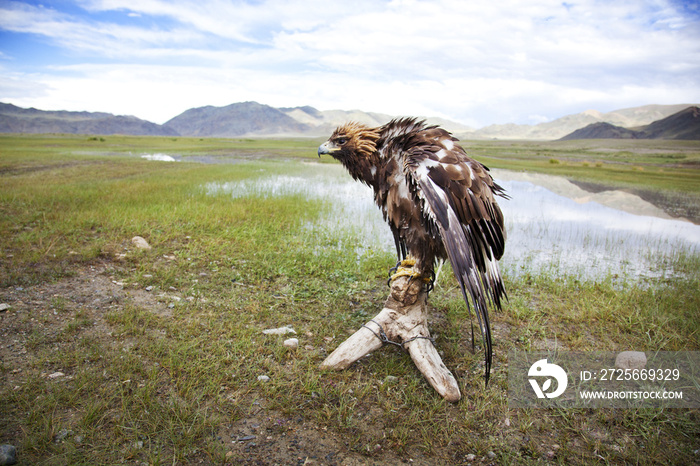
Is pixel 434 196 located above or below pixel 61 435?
above

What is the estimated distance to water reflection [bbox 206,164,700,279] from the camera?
791cm

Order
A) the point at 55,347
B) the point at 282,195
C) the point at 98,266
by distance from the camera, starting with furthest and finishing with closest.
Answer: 1. the point at 282,195
2. the point at 98,266
3. the point at 55,347

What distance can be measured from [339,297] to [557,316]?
3384mm

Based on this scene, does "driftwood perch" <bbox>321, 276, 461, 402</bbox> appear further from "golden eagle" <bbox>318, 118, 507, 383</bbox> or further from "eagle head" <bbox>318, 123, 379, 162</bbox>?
"eagle head" <bbox>318, 123, 379, 162</bbox>

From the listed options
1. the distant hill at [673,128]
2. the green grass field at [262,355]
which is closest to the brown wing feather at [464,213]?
the green grass field at [262,355]

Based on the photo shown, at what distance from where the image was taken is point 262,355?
4281mm

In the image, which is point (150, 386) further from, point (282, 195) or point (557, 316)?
point (282, 195)

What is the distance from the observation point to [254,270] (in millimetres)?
6664

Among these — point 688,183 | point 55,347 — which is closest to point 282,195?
point 55,347

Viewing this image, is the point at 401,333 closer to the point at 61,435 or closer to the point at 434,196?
the point at 434,196

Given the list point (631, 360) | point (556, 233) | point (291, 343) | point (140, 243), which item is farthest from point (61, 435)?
point (556, 233)

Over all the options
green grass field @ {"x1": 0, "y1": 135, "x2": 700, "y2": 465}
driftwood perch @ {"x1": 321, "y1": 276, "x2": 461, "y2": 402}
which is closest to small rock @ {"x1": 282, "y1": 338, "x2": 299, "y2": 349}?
green grass field @ {"x1": 0, "y1": 135, "x2": 700, "y2": 465}

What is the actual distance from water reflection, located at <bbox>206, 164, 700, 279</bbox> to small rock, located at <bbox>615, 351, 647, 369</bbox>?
2.96m

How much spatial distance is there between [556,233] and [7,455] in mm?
11616
